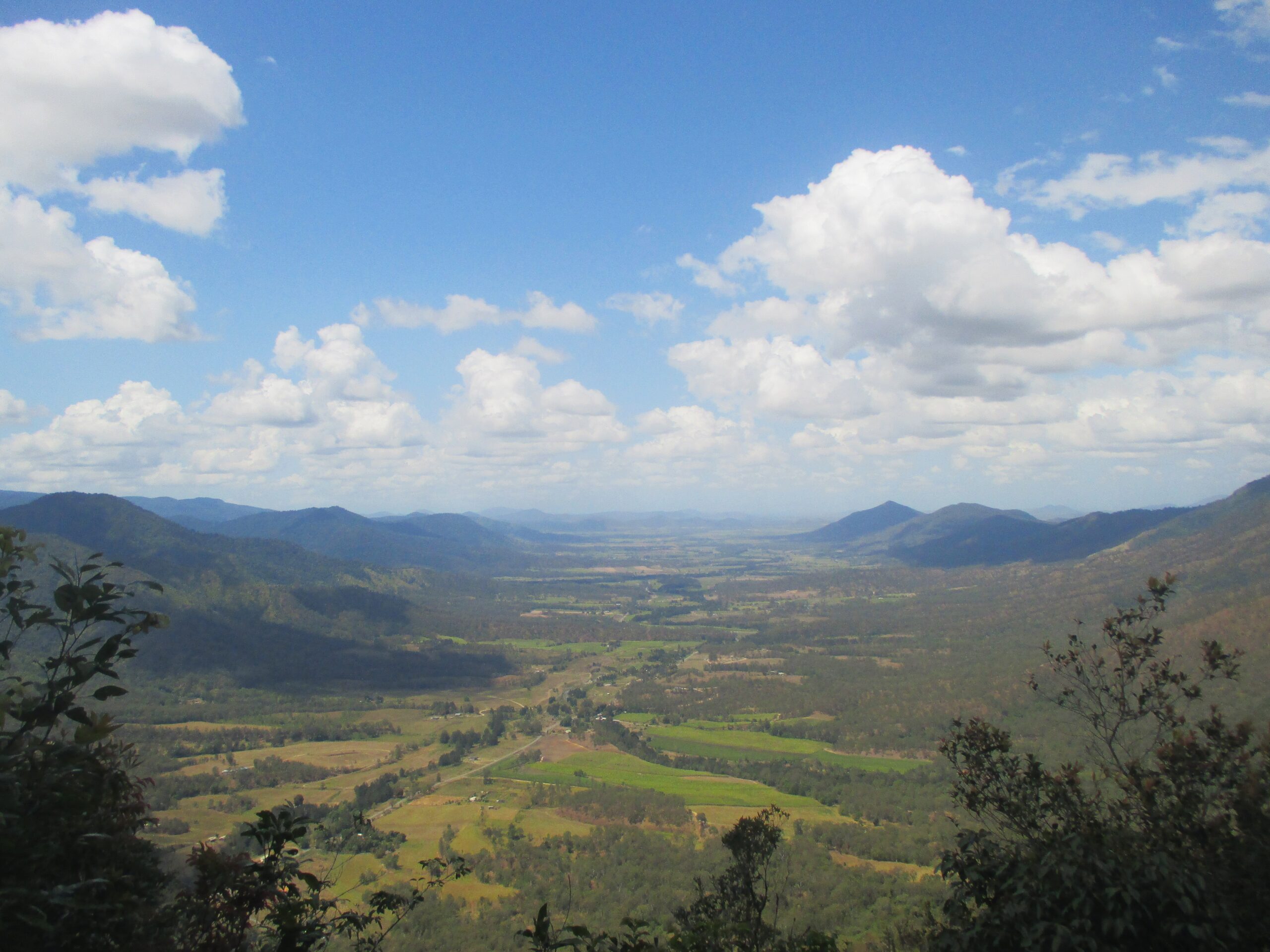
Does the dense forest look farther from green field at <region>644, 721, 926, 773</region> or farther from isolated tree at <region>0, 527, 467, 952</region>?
green field at <region>644, 721, 926, 773</region>

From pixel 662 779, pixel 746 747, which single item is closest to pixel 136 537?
pixel 662 779

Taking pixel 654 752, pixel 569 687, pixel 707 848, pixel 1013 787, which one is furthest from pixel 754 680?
pixel 1013 787

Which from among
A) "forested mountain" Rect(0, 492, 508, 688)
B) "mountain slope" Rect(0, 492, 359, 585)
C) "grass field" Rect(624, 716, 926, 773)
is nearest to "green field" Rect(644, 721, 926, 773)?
"grass field" Rect(624, 716, 926, 773)

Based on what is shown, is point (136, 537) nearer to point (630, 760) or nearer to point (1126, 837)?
point (630, 760)

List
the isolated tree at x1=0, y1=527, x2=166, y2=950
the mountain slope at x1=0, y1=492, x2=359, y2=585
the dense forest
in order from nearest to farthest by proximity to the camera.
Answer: the isolated tree at x1=0, y1=527, x2=166, y2=950 → the dense forest → the mountain slope at x1=0, y1=492, x2=359, y2=585

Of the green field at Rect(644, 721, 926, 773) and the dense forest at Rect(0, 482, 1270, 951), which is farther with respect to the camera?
the green field at Rect(644, 721, 926, 773)

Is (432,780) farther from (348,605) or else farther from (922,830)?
(348,605)

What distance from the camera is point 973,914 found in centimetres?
770

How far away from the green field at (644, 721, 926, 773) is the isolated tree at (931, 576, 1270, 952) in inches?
2498

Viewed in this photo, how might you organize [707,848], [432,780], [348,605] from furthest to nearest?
1. [348,605]
2. [432,780]
3. [707,848]

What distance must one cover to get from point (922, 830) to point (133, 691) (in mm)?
104243

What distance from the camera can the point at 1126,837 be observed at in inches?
341

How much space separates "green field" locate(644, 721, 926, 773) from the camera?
70.2 metres

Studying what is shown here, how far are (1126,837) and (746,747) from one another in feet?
245
